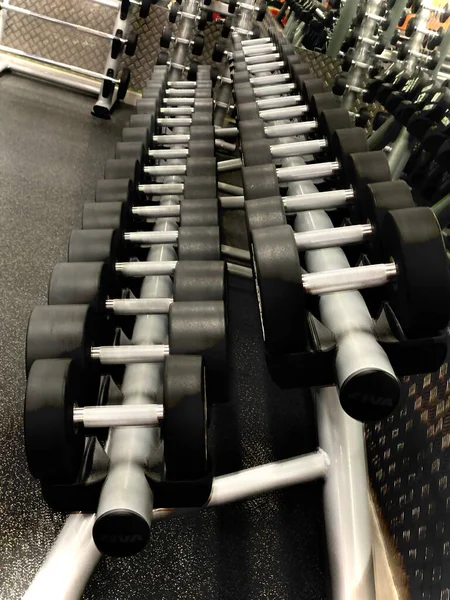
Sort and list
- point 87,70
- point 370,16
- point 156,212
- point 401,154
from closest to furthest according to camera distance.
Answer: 1. point 156,212
2. point 401,154
3. point 370,16
4. point 87,70

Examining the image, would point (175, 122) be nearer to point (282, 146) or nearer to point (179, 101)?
point (179, 101)

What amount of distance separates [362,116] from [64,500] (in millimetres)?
1642

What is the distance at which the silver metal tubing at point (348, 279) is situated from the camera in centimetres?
53

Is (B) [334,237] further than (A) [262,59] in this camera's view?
No

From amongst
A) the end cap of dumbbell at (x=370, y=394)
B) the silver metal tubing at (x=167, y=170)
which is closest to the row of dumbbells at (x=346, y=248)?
the end cap of dumbbell at (x=370, y=394)

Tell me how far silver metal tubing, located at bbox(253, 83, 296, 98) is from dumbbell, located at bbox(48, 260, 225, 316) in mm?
779

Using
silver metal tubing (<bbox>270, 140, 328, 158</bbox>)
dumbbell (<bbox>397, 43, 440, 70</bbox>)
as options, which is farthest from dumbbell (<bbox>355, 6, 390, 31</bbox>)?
silver metal tubing (<bbox>270, 140, 328, 158</bbox>)

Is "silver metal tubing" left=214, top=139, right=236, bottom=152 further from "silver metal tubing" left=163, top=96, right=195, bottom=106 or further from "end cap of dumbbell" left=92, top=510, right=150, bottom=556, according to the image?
"end cap of dumbbell" left=92, top=510, right=150, bottom=556

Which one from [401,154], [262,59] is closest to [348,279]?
[401,154]

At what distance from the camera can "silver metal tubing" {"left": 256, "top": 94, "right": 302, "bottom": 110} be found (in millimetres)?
1170

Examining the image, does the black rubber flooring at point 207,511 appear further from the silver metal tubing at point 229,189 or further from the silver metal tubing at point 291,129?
the silver metal tubing at point 291,129

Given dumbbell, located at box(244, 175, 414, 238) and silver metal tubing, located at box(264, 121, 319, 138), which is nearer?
dumbbell, located at box(244, 175, 414, 238)

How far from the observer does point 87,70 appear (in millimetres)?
2871

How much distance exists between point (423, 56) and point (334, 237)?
162 centimetres
